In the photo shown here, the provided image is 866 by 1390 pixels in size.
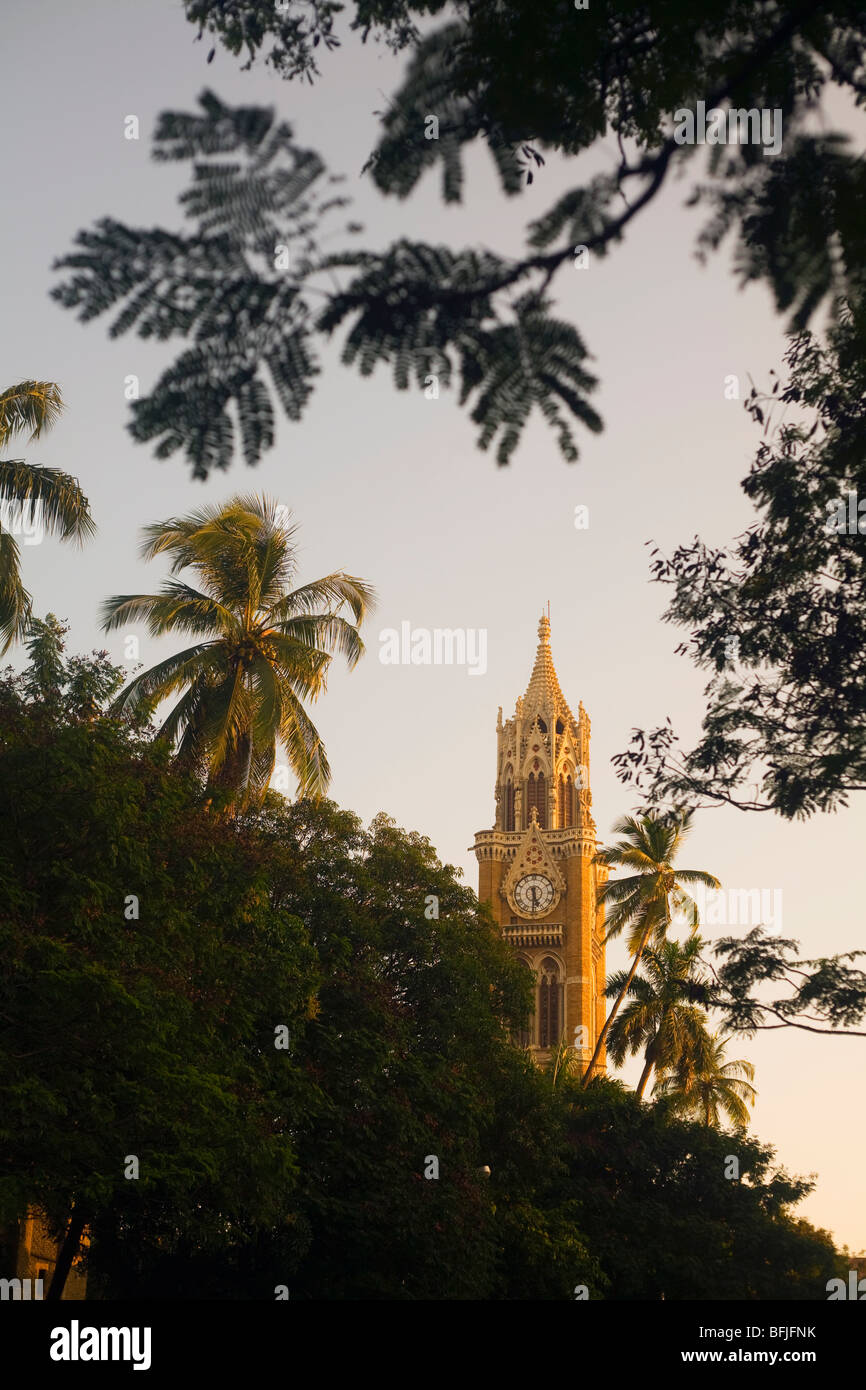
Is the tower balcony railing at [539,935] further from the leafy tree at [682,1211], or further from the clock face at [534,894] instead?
the leafy tree at [682,1211]

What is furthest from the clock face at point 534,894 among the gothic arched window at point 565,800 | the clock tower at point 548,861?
the gothic arched window at point 565,800

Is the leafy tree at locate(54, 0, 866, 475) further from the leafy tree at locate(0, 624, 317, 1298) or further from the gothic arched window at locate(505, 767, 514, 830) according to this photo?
the gothic arched window at locate(505, 767, 514, 830)

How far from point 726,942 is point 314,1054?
1405 cm

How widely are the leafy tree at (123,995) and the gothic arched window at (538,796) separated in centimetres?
7061

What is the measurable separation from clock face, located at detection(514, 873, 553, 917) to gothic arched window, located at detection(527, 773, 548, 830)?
3801 millimetres

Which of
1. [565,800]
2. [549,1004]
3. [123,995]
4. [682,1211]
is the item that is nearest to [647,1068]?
[682,1211]

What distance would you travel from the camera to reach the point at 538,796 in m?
93.8

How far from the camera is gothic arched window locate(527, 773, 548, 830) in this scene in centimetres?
9331

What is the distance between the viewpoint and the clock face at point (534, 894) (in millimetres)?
90938

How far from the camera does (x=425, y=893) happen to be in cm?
3253

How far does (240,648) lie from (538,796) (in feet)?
222

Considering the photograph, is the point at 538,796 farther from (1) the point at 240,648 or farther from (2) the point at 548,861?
(1) the point at 240,648
